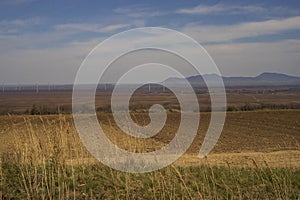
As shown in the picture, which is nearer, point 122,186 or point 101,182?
point 122,186

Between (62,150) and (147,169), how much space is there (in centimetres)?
204

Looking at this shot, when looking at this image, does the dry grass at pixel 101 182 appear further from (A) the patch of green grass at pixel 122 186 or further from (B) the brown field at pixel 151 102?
(B) the brown field at pixel 151 102

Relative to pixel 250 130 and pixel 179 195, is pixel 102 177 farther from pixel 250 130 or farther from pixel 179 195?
pixel 250 130

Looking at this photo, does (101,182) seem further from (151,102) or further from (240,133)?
(151,102)

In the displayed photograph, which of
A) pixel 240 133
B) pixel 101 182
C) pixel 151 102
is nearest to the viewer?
pixel 101 182

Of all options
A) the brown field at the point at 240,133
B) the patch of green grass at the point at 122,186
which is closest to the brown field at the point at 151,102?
the brown field at the point at 240,133

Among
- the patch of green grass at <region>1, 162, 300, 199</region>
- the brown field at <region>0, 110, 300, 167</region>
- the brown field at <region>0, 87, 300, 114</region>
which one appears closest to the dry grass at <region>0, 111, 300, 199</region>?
the patch of green grass at <region>1, 162, 300, 199</region>

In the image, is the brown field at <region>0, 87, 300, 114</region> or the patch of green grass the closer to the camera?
the patch of green grass

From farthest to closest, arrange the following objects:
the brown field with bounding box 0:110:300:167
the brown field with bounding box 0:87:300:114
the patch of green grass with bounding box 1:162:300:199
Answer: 1. the brown field with bounding box 0:87:300:114
2. the brown field with bounding box 0:110:300:167
3. the patch of green grass with bounding box 1:162:300:199

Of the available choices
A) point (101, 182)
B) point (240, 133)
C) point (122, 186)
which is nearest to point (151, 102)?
point (240, 133)

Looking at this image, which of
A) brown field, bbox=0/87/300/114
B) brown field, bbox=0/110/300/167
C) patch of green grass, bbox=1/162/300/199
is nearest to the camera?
patch of green grass, bbox=1/162/300/199

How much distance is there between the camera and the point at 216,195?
6750 millimetres

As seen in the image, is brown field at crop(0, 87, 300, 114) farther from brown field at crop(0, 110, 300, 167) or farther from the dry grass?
the dry grass

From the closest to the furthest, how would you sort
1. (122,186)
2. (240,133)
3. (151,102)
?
(122,186), (240,133), (151,102)
